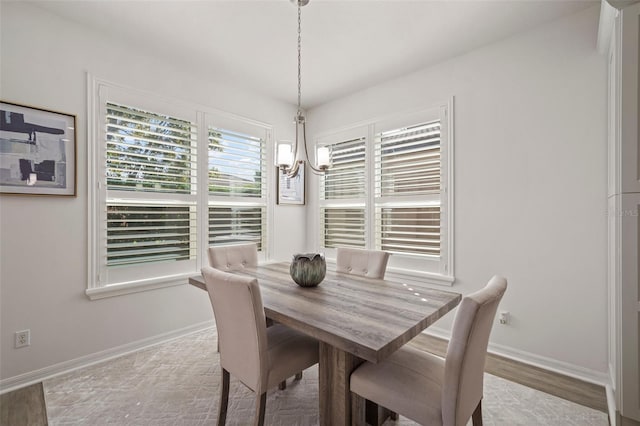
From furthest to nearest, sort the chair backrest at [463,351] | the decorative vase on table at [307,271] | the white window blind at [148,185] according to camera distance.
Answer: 1. the white window blind at [148,185]
2. the decorative vase on table at [307,271]
3. the chair backrest at [463,351]

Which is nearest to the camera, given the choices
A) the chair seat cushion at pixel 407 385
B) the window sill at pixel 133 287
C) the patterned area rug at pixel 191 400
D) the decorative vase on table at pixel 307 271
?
the chair seat cushion at pixel 407 385

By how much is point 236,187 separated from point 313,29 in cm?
188

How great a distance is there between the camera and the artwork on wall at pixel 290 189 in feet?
13.3

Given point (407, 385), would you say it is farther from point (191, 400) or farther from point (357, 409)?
point (191, 400)

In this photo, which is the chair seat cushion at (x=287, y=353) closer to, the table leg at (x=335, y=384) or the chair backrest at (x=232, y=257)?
the table leg at (x=335, y=384)

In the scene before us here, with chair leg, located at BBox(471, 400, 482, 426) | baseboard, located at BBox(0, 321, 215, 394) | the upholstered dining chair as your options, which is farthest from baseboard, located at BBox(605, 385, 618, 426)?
baseboard, located at BBox(0, 321, 215, 394)

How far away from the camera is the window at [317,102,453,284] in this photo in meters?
3.05

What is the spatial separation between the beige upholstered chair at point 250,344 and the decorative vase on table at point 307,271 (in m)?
0.35

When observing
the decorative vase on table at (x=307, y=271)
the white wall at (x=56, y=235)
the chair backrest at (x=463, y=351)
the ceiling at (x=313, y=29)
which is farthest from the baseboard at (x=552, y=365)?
the white wall at (x=56, y=235)

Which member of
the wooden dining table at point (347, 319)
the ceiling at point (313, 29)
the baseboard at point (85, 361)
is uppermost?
the ceiling at point (313, 29)

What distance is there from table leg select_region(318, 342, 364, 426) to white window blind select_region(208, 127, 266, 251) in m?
2.23

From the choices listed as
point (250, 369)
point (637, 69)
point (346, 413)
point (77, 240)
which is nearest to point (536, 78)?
point (637, 69)

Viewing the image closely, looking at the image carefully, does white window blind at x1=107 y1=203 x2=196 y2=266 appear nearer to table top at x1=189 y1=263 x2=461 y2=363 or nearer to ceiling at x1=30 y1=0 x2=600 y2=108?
table top at x1=189 y1=263 x2=461 y2=363

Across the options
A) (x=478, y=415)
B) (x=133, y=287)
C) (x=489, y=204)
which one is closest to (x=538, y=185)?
(x=489, y=204)
